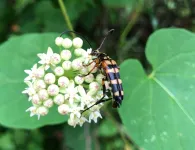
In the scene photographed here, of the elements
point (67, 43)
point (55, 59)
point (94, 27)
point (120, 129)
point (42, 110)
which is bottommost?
point (120, 129)

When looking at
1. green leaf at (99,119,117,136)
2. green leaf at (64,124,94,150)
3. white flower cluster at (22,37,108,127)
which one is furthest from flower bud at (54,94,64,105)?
green leaf at (99,119,117,136)

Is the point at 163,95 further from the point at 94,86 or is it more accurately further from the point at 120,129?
the point at 120,129

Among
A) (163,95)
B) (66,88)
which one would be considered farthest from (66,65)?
(163,95)

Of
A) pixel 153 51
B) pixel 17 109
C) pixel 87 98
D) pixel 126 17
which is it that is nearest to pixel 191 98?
pixel 153 51

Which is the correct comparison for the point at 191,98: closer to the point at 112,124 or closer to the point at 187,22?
the point at 112,124

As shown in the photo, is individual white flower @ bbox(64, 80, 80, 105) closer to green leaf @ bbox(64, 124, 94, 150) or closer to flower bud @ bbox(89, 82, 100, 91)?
flower bud @ bbox(89, 82, 100, 91)
